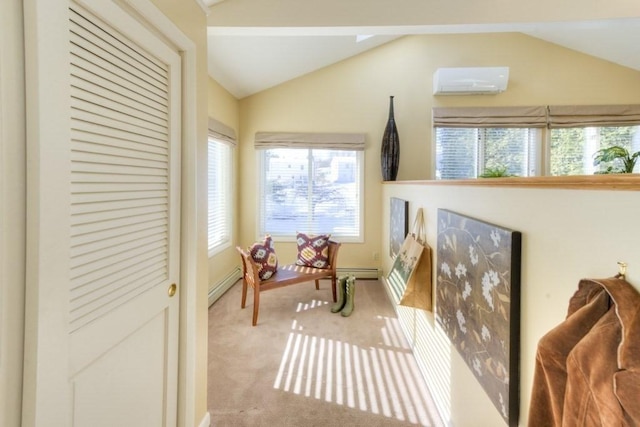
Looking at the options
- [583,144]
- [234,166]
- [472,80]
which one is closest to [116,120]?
[234,166]

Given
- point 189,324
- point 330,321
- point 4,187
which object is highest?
point 4,187

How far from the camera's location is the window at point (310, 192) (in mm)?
4102

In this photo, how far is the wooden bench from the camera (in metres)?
2.75

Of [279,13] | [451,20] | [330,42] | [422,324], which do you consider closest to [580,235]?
[422,324]

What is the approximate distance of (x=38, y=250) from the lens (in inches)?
26.8

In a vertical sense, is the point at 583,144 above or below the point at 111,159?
above

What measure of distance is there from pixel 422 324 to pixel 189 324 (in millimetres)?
1532

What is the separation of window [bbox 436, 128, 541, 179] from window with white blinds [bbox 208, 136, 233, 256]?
9.58 ft

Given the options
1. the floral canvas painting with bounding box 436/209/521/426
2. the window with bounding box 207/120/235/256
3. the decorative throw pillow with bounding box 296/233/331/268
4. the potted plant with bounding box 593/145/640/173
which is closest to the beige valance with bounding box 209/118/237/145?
the window with bounding box 207/120/235/256

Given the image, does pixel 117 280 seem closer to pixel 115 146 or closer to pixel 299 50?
pixel 115 146

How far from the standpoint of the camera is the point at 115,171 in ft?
3.12

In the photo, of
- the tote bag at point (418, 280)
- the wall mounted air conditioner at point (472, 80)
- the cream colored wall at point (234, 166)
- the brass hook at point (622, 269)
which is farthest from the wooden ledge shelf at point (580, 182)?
the wall mounted air conditioner at point (472, 80)

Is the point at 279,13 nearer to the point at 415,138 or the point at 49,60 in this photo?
the point at 49,60

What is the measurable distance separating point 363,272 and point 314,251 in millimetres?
1053
